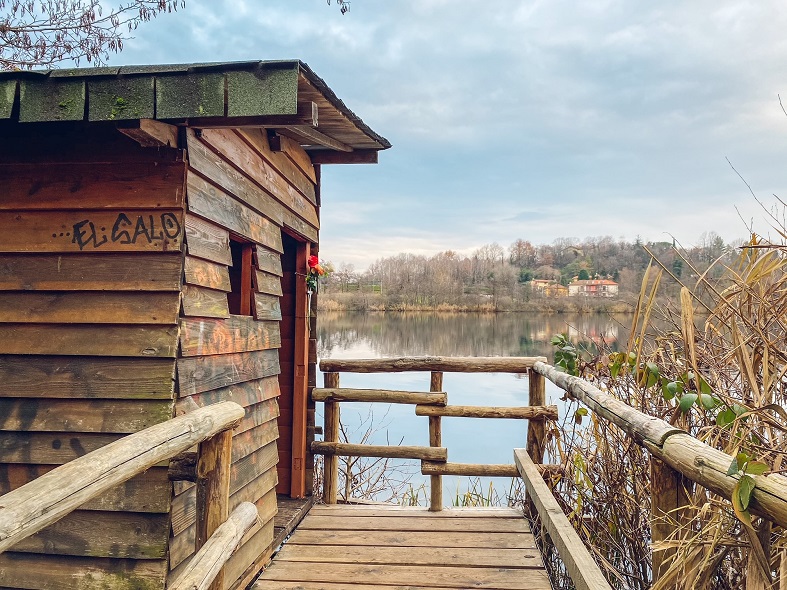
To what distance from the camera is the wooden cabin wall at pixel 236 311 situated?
8.36 feet

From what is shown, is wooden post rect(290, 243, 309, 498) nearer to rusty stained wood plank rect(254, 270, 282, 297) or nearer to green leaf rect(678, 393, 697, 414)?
rusty stained wood plank rect(254, 270, 282, 297)

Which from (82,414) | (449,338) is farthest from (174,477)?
(449,338)

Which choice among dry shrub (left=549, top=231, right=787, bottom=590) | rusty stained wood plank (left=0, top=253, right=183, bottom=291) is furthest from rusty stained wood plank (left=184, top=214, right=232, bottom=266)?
dry shrub (left=549, top=231, right=787, bottom=590)

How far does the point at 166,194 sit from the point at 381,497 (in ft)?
18.8

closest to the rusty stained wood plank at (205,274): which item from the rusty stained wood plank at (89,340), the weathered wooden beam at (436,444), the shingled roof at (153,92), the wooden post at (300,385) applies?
the rusty stained wood plank at (89,340)

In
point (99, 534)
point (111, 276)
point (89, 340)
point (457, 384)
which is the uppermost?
point (111, 276)

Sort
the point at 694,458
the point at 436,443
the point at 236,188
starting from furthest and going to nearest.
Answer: the point at 436,443 < the point at 236,188 < the point at 694,458

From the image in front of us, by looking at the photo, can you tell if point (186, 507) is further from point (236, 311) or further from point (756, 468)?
point (756, 468)

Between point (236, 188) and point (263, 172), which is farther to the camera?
point (263, 172)

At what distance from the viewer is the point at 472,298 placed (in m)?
34.1

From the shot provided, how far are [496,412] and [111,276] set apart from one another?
2864 millimetres

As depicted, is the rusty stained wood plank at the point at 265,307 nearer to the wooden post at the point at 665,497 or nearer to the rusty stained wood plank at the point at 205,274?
the rusty stained wood plank at the point at 205,274

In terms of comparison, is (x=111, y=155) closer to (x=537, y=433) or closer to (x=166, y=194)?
(x=166, y=194)

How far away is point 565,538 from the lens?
2.54m
